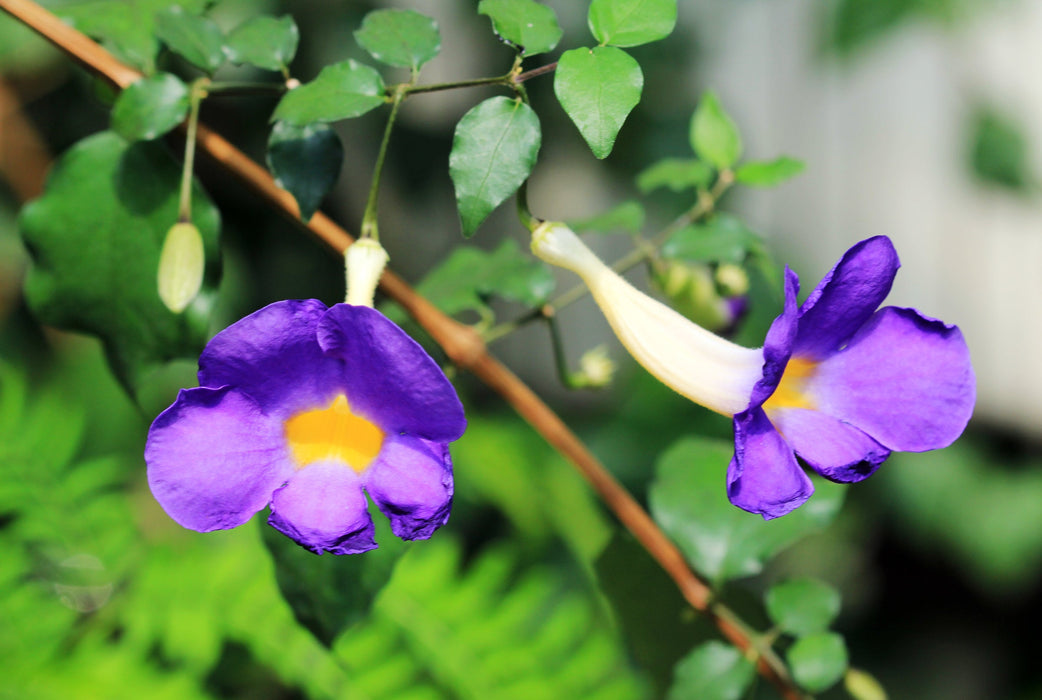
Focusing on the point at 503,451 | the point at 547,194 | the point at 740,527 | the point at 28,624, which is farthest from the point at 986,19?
the point at 28,624

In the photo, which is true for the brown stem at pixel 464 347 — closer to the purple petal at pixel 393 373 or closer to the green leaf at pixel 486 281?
the green leaf at pixel 486 281

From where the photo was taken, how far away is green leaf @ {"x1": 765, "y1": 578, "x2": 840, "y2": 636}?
65cm

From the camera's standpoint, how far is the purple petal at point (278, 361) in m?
0.40

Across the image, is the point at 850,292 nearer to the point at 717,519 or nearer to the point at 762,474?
the point at 762,474

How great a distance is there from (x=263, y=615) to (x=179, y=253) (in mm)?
661

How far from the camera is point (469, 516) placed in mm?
1949

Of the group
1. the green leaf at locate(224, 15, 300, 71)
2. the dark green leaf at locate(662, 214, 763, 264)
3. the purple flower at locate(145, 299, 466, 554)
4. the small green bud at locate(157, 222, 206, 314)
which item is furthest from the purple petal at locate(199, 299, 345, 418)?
the dark green leaf at locate(662, 214, 763, 264)

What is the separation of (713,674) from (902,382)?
0.29 meters

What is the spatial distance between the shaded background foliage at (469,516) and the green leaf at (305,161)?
0.21 meters

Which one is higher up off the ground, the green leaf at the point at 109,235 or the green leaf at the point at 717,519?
the green leaf at the point at 109,235

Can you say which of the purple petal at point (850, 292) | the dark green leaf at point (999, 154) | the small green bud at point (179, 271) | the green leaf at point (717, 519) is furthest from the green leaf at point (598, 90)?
the dark green leaf at point (999, 154)

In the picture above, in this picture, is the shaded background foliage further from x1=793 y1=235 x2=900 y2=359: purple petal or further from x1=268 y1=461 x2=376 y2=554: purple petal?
x1=793 y1=235 x2=900 y2=359: purple petal

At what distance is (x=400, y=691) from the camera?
999mm

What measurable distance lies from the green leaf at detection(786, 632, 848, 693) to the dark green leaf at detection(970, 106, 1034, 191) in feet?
4.86
